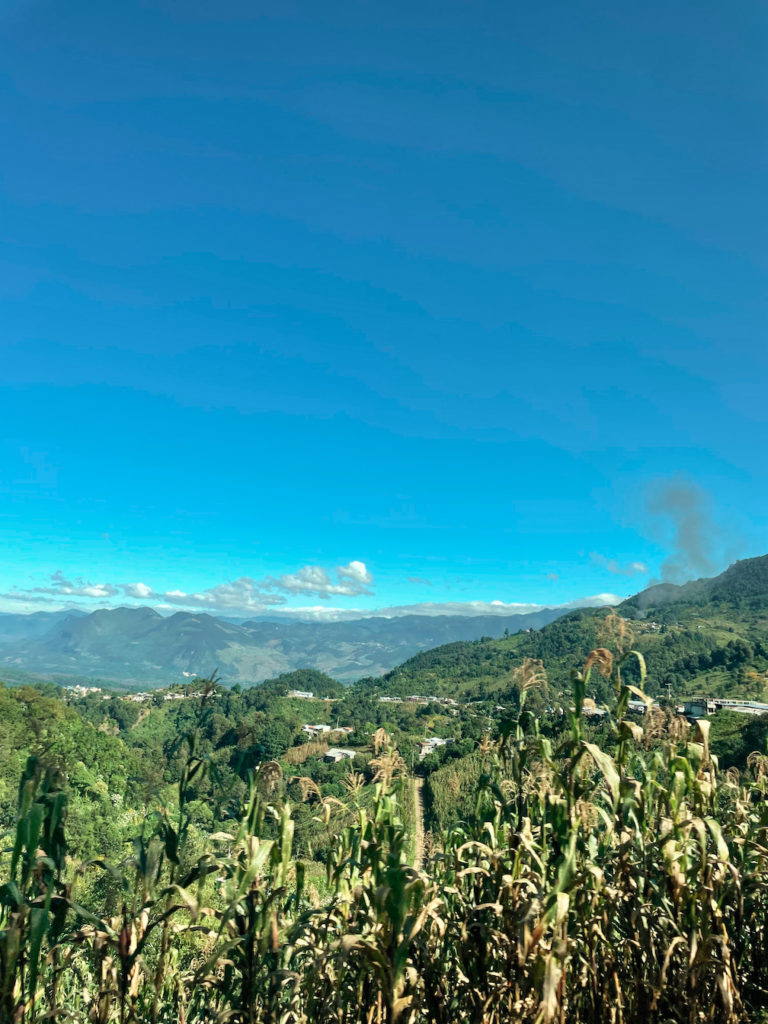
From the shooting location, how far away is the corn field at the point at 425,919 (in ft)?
6.97

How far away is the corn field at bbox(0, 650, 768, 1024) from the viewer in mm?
2123

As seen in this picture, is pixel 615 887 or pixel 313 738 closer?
pixel 615 887

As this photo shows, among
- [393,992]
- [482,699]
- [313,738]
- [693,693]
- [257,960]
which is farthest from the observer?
[482,699]

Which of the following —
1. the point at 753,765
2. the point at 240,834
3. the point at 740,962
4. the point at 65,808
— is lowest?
the point at 740,962

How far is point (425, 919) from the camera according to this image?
246 centimetres

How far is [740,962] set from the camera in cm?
300

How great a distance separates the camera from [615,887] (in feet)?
9.37

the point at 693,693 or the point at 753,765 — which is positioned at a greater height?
the point at 753,765

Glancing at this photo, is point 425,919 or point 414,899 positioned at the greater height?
point 414,899

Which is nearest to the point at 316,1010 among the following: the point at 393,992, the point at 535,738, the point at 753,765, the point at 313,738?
the point at 393,992

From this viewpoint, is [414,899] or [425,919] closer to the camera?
[414,899]

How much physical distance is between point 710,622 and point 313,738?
146641mm

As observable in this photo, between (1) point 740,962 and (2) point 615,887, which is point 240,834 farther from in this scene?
(1) point 740,962

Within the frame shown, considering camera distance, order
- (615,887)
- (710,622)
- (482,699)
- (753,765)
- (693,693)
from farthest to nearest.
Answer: (710,622) < (482,699) < (693,693) < (753,765) < (615,887)
